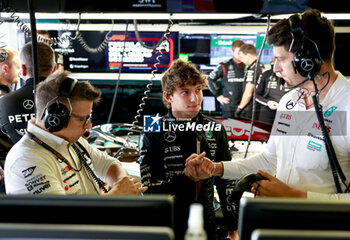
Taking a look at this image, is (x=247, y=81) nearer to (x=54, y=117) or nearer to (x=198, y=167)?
(x=198, y=167)

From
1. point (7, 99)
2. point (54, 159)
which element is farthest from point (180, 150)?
point (7, 99)

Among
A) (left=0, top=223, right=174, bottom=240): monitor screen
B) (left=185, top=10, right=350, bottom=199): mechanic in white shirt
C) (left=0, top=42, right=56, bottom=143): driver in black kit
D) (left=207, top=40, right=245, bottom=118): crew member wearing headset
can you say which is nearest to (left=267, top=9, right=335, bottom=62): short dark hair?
(left=185, top=10, right=350, bottom=199): mechanic in white shirt

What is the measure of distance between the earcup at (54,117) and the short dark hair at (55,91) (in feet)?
0.20

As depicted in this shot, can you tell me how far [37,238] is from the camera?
1.59ft

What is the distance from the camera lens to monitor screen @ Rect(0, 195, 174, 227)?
578mm

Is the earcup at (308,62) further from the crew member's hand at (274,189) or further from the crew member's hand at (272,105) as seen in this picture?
the crew member's hand at (272,105)

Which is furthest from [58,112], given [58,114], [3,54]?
[3,54]

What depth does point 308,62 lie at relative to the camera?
108cm

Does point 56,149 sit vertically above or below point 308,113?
below

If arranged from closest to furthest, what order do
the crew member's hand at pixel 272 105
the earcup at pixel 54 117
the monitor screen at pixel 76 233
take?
the monitor screen at pixel 76 233 → the earcup at pixel 54 117 → the crew member's hand at pixel 272 105

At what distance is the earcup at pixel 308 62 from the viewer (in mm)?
1086

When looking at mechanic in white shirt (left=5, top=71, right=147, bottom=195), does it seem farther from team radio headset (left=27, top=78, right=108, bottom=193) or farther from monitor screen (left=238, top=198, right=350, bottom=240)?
monitor screen (left=238, top=198, right=350, bottom=240)

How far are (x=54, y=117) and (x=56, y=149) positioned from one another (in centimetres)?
15

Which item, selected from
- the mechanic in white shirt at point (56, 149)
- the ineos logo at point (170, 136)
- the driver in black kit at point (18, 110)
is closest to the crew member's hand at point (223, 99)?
the driver in black kit at point (18, 110)
